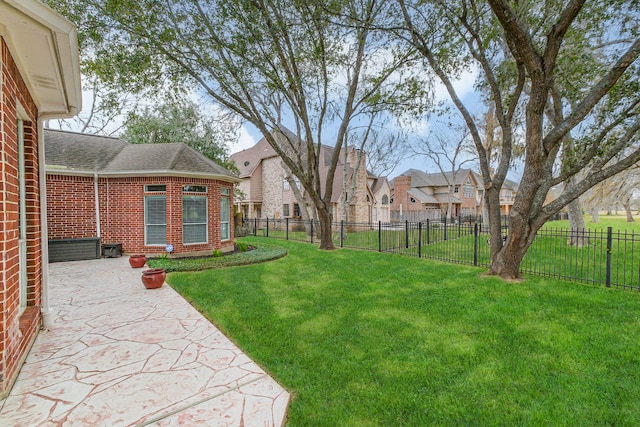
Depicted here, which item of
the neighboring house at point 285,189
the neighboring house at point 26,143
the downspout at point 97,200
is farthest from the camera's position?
the neighboring house at point 285,189

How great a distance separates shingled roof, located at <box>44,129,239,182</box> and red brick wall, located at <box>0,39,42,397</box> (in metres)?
5.99


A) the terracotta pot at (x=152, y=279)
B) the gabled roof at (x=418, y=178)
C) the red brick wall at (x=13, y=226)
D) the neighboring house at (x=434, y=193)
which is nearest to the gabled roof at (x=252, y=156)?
the neighboring house at (x=434, y=193)

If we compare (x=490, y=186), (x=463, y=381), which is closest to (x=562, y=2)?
(x=490, y=186)

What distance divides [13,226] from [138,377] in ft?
6.40

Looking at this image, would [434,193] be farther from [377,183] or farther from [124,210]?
[124,210]

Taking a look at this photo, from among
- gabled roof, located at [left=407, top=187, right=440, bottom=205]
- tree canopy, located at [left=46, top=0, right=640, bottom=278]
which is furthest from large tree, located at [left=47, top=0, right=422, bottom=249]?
gabled roof, located at [left=407, top=187, right=440, bottom=205]

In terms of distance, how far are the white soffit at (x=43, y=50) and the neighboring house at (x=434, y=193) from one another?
35637 mm

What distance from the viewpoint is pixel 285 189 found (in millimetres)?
24297

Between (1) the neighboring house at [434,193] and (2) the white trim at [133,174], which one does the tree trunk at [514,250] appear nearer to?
(2) the white trim at [133,174]

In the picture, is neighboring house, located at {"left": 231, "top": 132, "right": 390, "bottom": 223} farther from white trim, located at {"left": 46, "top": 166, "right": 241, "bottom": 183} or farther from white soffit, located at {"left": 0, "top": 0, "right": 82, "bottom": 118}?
white soffit, located at {"left": 0, "top": 0, "right": 82, "bottom": 118}

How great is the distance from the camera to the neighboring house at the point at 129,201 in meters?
9.39

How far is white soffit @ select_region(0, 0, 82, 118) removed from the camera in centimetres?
232

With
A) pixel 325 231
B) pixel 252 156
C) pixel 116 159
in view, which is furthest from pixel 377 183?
pixel 116 159

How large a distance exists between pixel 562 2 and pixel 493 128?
854 centimetres
